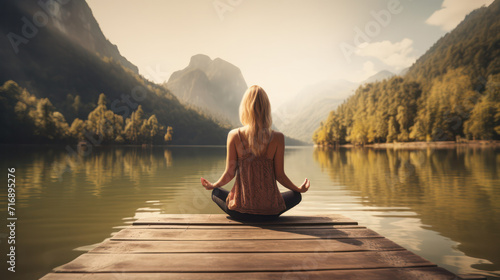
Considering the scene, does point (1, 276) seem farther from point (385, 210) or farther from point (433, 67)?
point (433, 67)

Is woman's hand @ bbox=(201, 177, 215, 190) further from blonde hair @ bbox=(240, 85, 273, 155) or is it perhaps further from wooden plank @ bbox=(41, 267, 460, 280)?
wooden plank @ bbox=(41, 267, 460, 280)

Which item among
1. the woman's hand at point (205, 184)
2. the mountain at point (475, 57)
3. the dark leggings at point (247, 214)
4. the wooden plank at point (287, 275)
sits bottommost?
the wooden plank at point (287, 275)

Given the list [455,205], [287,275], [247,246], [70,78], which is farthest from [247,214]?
[70,78]

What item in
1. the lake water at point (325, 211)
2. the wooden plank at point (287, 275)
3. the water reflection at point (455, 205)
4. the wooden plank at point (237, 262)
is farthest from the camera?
the water reflection at point (455, 205)

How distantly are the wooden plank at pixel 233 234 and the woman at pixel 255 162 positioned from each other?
394mm

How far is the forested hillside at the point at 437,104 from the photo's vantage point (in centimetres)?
6856

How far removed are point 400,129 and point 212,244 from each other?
Answer: 9190 cm

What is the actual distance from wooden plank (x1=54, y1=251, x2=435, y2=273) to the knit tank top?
115 centimetres

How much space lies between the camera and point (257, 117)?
395 centimetres

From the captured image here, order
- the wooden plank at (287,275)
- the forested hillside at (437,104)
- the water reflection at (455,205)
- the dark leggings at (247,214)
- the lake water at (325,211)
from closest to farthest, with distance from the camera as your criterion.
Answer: the wooden plank at (287,275) → the dark leggings at (247,214) → the lake water at (325,211) → the water reflection at (455,205) → the forested hillside at (437,104)

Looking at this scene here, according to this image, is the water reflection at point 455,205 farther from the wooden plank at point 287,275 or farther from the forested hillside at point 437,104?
the forested hillside at point 437,104

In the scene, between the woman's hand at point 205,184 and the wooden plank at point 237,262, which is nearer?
the wooden plank at point 237,262

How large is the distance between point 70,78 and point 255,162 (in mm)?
170183

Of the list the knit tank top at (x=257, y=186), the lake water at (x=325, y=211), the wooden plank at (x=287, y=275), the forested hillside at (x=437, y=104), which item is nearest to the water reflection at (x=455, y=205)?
the lake water at (x=325, y=211)
